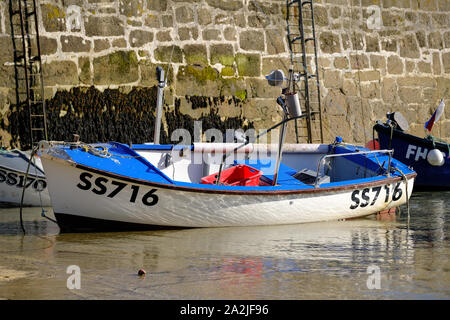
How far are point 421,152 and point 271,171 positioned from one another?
4.32 m

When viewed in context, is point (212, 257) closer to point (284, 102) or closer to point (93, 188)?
point (93, 188)

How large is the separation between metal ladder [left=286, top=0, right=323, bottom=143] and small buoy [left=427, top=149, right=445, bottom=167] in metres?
2.06

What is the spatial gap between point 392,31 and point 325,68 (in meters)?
1.75

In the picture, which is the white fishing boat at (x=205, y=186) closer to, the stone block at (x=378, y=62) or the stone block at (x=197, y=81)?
the stone block at (x=197, y=81)

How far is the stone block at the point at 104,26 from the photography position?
1158 centimetres

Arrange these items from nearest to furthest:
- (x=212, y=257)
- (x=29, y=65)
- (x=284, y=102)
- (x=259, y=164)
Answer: (x=212, y=257) → (x=284, y=102) → (x=259, y=164) → (x=29, y=65)

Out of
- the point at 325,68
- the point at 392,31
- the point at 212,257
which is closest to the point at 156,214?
the point at 212,257

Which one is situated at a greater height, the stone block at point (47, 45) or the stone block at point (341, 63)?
the stone block at point (47, 45)

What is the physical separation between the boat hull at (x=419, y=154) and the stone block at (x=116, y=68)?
4081 mm

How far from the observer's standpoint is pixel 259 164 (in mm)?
8750

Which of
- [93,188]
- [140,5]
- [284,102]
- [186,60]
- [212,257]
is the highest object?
[140,5]

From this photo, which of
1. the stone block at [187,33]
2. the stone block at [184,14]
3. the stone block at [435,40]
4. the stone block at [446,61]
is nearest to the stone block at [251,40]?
the stone block at [187,33]

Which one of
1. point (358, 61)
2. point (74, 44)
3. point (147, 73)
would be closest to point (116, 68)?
point (147, 73)
